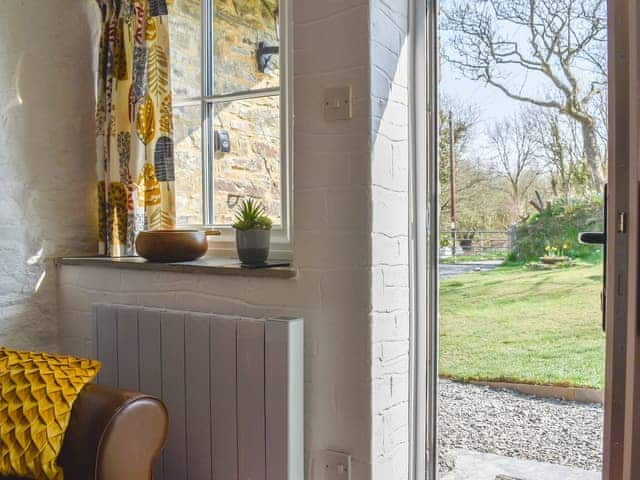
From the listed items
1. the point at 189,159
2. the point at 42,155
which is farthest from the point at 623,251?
the point at 42,155

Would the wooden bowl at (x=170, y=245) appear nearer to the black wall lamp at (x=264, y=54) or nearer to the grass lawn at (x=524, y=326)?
the black wall lamp at (x=264, y=54)

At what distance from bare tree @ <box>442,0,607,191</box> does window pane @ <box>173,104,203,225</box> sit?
98 cm

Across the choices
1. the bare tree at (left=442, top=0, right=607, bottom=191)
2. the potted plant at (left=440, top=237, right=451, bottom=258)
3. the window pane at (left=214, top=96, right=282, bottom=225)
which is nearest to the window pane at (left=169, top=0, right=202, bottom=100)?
the window pane at (left=214, top=96, right=282, bottom=225)

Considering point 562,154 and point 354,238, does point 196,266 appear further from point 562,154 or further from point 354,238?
point 562,154

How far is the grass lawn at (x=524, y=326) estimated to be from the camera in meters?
1.49

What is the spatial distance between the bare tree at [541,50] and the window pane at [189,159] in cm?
98

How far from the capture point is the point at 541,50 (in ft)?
5.13

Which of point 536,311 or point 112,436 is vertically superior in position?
point 536,311

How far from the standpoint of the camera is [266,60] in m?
2.01

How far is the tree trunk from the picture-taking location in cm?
147

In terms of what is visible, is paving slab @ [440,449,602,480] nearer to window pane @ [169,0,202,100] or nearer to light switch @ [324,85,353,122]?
light switch @ [324,85,353,122]

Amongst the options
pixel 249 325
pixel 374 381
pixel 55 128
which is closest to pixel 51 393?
pixel 249 325

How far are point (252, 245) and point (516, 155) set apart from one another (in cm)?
81

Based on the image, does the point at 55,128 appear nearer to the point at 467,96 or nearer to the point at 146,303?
the point at 146,303
